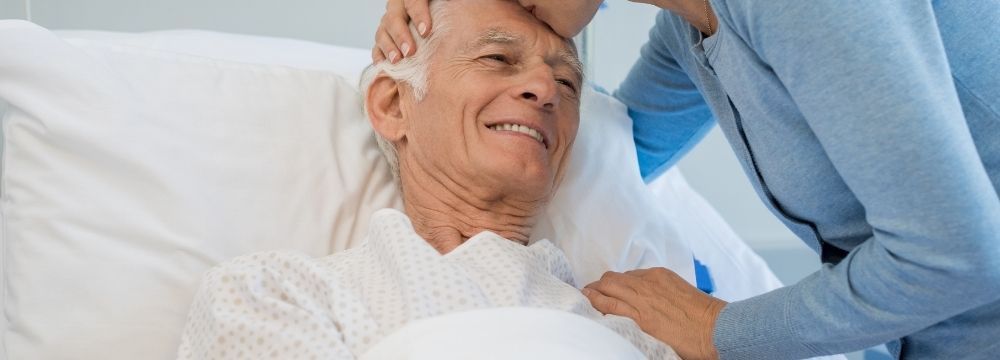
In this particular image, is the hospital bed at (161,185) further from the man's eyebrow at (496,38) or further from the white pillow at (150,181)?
the man's eyebrow at (496,38)

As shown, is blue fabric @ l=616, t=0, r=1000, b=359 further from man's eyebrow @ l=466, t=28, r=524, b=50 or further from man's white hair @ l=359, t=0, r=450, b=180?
man's white hair @ l=359, t=0, r=450, b=180

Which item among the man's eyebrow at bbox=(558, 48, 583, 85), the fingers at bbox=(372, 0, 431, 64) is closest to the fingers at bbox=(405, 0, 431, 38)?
the fingers at bbox=(372, 0, 431, 64)

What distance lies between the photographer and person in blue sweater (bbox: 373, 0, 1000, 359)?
3.15 ft

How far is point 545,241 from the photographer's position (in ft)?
4.99

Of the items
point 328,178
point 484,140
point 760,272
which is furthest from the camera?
point 760,272

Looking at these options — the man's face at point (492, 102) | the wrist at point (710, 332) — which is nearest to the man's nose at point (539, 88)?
the man's face at point (492, 102)

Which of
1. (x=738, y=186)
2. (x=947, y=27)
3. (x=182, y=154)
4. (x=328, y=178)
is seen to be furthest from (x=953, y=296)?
(x=738, y=186)

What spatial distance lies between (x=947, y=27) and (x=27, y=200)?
1.18 m

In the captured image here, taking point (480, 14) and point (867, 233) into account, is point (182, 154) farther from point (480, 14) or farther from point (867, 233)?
point (867, 233)

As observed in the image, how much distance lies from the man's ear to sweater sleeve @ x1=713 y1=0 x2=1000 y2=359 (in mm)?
640

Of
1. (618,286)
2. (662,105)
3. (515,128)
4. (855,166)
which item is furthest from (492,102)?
(855,166)

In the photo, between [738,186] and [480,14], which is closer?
[480,14]

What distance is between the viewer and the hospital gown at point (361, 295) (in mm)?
1157

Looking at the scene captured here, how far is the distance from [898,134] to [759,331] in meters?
0.36
